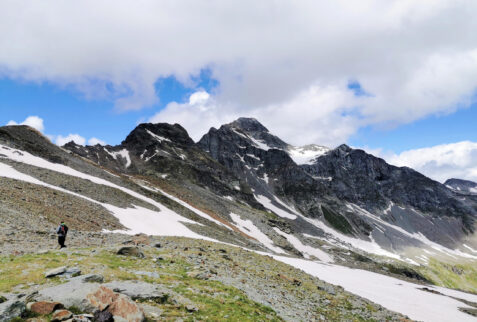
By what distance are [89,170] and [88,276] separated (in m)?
58.1

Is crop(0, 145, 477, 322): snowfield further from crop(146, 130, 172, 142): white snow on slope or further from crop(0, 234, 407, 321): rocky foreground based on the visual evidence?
crop(146, 130, 172, 142): white snow on slope

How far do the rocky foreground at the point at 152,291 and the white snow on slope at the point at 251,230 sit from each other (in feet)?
159

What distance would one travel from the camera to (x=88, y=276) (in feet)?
43.1

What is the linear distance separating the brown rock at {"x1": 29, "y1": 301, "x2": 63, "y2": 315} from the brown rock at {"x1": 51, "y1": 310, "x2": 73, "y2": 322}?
0.44 m

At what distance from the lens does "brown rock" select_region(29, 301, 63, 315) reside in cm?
923

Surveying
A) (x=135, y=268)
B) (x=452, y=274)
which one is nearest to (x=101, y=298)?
(x=135, y=268)

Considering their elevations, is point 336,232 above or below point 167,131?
below

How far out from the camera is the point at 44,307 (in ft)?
30.6

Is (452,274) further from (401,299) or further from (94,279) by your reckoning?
(94,279)

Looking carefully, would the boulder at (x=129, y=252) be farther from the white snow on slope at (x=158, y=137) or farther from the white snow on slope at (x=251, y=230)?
the white snow on slope at (x=158, y=137)

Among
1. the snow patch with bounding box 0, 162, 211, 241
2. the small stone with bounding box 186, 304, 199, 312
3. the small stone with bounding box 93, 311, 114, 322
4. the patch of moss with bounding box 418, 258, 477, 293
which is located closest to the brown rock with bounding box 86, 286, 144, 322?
the small stone with bounding box 93, 311, 114, 322

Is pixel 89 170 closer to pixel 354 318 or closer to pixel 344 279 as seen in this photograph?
pixel 344 279

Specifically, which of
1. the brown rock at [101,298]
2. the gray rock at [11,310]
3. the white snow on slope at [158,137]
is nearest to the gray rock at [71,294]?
the brown rock at [101,298]

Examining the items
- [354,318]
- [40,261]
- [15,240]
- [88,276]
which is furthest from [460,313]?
[15,240]
